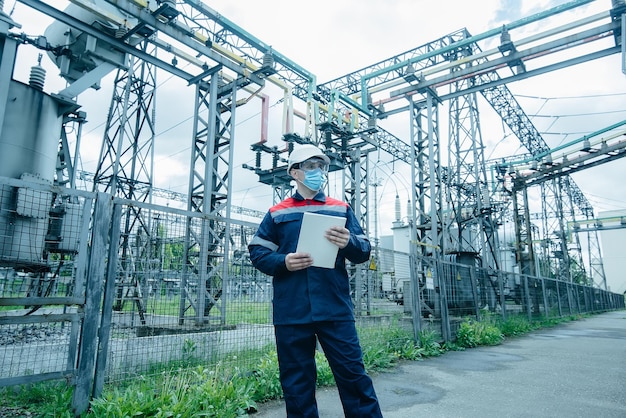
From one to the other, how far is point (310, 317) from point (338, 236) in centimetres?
52

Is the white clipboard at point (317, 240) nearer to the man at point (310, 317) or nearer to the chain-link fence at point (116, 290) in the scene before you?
the man at point (310, 317)

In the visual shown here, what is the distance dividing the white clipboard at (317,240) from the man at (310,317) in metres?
0.04

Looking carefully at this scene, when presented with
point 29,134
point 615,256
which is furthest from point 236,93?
point 615,256

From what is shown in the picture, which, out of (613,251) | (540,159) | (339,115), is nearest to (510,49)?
(339,115)

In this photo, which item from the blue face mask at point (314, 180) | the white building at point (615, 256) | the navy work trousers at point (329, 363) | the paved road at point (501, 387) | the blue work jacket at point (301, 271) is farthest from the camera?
the white building at point (615, 256)

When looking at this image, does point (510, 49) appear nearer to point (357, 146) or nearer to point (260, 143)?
point (357, 146)

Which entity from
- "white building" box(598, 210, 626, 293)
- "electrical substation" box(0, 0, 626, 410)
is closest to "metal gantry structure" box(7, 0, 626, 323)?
"electrical substation" box(0, 0, 626, 410)

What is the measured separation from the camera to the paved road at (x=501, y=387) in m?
3.70

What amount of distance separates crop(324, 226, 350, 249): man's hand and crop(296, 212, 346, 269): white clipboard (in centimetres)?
2

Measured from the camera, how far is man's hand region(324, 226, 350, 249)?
2.39 metres

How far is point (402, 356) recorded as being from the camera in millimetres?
6344

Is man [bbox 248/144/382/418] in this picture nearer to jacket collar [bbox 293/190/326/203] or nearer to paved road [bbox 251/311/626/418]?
jacket collar [bbox 293/190/326/203]

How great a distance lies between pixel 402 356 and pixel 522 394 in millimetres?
2262

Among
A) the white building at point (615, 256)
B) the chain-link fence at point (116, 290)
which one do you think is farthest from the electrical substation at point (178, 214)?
the white building at point (615, 256)
